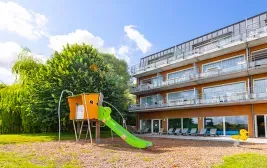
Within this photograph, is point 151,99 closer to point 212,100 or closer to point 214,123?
point 214,123

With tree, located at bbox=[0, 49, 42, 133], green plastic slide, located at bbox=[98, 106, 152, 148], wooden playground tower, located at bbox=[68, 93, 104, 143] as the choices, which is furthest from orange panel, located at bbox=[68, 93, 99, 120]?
tree, located at bbox=[0, 49, 42, 133]

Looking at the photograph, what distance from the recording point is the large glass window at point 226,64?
83.5 feet

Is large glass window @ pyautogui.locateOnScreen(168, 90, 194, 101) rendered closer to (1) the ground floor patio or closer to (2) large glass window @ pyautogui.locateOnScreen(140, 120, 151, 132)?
(1) the ground floor patio

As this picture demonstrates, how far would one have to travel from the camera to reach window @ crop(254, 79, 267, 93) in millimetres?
23250

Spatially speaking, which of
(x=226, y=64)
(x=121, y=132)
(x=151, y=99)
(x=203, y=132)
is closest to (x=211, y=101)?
(x=203, y=132)

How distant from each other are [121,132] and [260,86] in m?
15.0

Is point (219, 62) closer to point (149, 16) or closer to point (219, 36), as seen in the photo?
point (219, 36)

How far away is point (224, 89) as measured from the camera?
26.4 metres

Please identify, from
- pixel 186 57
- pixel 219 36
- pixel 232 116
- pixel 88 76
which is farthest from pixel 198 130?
pixel 88 76

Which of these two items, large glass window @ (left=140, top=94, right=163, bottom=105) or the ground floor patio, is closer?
the ground floor patio


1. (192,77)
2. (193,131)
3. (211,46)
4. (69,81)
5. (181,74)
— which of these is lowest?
(193,131)

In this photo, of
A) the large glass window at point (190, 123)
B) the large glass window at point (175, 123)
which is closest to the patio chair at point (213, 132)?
the large glass window at point (190, 123)

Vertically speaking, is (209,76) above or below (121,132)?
above

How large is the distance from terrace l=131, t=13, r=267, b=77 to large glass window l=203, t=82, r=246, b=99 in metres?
3.42
